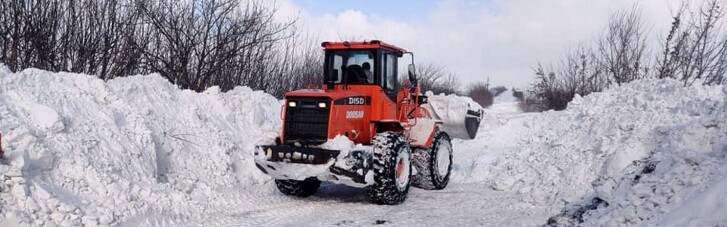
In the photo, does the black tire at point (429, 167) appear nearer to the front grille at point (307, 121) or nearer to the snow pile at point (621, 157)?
the snow pile at point (621, 157)

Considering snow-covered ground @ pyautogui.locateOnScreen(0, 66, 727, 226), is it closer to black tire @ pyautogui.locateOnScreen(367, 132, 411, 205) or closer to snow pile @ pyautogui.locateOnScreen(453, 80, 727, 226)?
snow pile @ pyautogui.locateOnScreen(453, 80, 727, 226)

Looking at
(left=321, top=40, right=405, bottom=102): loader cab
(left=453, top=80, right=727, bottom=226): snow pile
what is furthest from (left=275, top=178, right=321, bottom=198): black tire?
(left=453, top=80, right=727, bottom=226): snow pile

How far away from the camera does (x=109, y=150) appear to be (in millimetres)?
8219

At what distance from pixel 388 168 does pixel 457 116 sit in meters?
9.13

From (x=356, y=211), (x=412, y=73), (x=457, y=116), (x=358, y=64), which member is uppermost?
(x=358, y=64)

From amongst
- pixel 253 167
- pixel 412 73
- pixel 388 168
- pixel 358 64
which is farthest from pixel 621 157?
pixel 253 167

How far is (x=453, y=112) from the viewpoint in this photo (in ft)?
56.9

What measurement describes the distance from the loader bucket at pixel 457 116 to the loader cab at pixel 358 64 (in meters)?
7.42

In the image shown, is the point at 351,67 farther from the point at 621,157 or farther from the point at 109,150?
the point at 621,157

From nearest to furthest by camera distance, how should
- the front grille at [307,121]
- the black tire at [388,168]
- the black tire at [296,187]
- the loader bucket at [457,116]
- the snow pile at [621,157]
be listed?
the snow pile at [621,157]
the black tire at [388,168]
the front grille at [307,121]
the black tire at [296,187]
the loader bucket at [457,116]

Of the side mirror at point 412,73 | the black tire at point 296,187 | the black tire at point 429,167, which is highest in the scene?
the side mirror at point 412,73

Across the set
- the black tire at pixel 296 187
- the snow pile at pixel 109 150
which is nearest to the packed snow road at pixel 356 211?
the black tire at pixel 296 187

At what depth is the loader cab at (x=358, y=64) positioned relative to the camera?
31.4 ft

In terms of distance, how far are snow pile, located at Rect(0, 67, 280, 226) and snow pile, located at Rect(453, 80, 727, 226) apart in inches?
184
